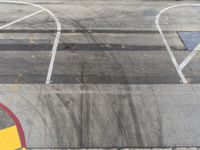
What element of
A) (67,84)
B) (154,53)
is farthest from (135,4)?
(67,84)

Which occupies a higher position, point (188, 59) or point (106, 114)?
point (188, 59)

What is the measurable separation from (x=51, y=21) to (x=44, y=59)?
3896 mm

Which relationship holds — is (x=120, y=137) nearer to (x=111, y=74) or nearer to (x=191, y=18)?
(x=111, y=74)

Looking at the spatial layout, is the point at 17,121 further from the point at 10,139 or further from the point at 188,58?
the point at 188,58

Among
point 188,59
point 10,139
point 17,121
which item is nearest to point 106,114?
point 17,121

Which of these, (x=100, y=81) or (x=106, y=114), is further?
(x=100, y=81)

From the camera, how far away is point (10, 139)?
893 cm

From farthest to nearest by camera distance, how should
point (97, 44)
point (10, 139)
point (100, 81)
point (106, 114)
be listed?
point (97, 44) → point (100, 81) → point (106, 114) → point (10, 139)

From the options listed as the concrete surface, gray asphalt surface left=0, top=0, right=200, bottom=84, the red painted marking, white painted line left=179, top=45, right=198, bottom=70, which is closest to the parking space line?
white painted line left=179, top=45, right=198, bottom=70

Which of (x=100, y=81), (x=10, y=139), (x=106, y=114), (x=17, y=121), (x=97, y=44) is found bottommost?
(x=106, y=114)

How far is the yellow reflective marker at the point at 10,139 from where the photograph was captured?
870 cm

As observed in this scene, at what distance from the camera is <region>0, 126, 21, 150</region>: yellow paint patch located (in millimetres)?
8695

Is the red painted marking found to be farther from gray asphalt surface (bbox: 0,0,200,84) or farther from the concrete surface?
gray asphalt surface (bbox: 0,0,200,84)

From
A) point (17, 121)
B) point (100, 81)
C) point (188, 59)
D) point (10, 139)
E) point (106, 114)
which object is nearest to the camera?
point (10, 139)
